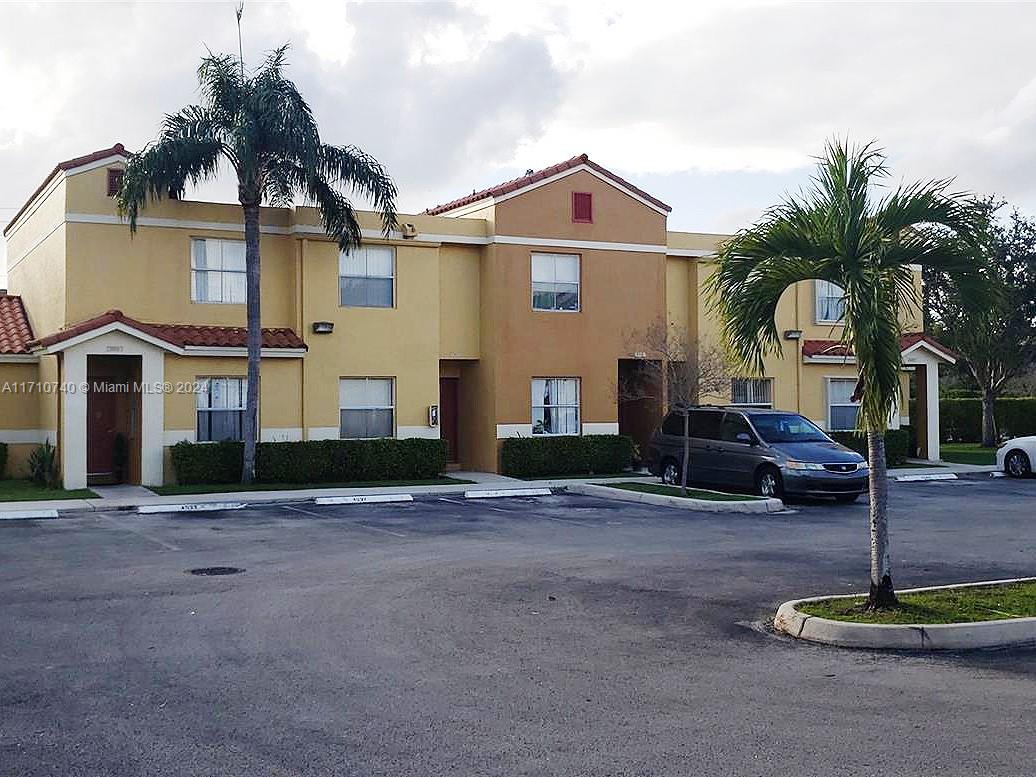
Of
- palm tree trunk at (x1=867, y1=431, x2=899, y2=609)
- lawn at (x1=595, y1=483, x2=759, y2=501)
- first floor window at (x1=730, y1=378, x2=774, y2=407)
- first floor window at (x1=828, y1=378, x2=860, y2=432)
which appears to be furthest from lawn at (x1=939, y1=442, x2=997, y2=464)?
palm tree trunk at (x1=867, y1=431, x2=899, y2=609)

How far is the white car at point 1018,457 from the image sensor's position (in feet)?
86.3

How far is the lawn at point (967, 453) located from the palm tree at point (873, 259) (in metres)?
22.5

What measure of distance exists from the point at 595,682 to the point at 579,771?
77.4 inches

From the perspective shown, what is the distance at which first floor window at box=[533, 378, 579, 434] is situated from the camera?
26.5 m

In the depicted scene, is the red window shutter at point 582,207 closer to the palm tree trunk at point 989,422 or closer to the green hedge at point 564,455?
the green hedge at point 564,455

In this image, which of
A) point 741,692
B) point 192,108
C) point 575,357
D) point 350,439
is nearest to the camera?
point 741,692

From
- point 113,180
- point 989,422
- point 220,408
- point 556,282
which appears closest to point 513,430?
point 556,282

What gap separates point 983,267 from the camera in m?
10.1

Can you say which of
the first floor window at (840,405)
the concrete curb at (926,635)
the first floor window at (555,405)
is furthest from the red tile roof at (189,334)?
the concrete curb at (926,635)

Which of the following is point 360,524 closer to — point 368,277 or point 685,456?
point 685,456

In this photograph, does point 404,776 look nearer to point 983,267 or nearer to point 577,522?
point 983,267

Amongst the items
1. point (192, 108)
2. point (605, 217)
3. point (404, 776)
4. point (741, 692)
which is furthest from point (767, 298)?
point (605, 217)

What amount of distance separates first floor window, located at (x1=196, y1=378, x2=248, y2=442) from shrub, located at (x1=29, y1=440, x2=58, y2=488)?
281 centimetres

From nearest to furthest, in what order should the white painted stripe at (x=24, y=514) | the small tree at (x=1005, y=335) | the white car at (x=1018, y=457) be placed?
the white painted stripe at (x=24, y=514), the white car at (x=1018, y=457), the small tree at (x=1005, y=335)
